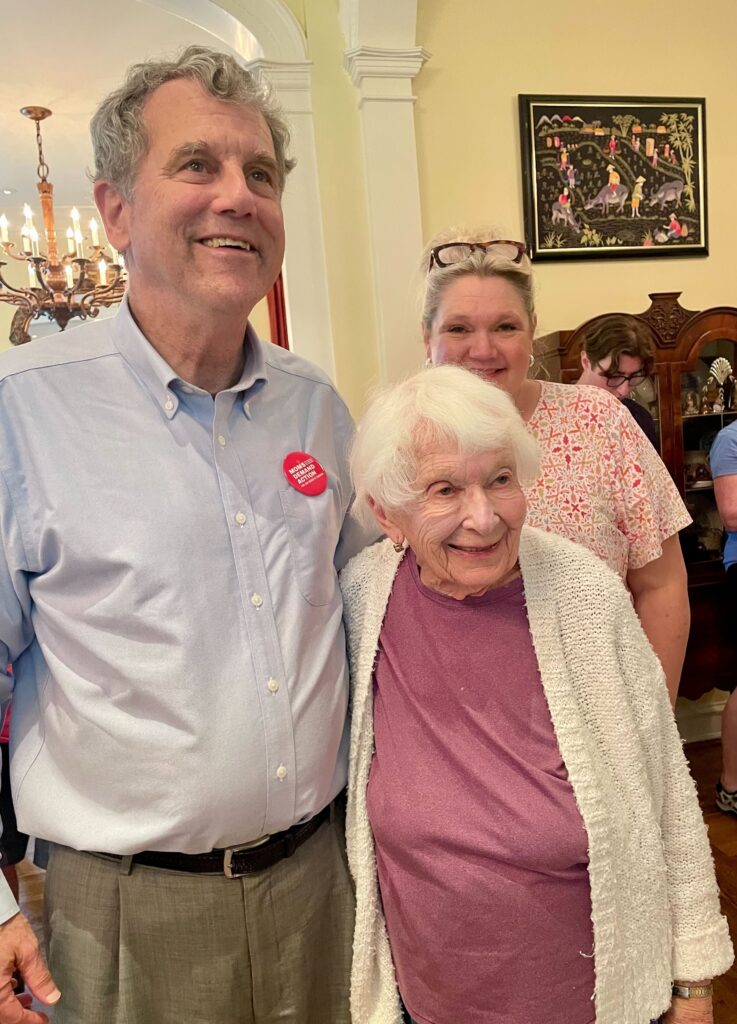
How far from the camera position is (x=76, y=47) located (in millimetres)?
4035

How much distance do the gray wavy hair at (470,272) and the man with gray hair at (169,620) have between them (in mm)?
499

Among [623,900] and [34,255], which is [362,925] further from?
[34,255]

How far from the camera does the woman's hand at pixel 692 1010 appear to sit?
1214 mm

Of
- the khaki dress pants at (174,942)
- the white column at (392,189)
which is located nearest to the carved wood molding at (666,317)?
the white column at (392,189)

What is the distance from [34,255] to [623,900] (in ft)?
14.0

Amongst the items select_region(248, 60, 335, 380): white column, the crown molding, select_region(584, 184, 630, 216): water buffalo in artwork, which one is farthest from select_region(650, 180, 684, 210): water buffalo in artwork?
select_region(248, 60, 335, 380): white column

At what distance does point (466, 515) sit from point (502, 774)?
1.31 ft

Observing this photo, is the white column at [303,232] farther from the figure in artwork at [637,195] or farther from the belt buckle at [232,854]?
the belt buckle at [232,854]

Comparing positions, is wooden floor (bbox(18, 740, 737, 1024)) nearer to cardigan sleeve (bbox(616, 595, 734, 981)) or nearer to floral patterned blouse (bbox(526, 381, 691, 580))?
cardigan sleeve (bbox(616, 595, 734, 981))

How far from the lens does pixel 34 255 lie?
4152 mm

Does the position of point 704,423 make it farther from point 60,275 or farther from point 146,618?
point 60,275

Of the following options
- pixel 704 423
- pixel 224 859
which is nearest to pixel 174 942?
pixel 224 859

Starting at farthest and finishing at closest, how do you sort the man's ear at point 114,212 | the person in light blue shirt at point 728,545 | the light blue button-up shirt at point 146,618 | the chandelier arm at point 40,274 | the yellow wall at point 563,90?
1. the chandelier arm at point 40,274
2. the yellow wall at point 563,90
3. the person in light blue shirt at point 728,545
4. the man's ear at point 114,212
5. the light blue button-up shirt at point 146,618

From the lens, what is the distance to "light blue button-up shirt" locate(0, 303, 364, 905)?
42.8 inches
